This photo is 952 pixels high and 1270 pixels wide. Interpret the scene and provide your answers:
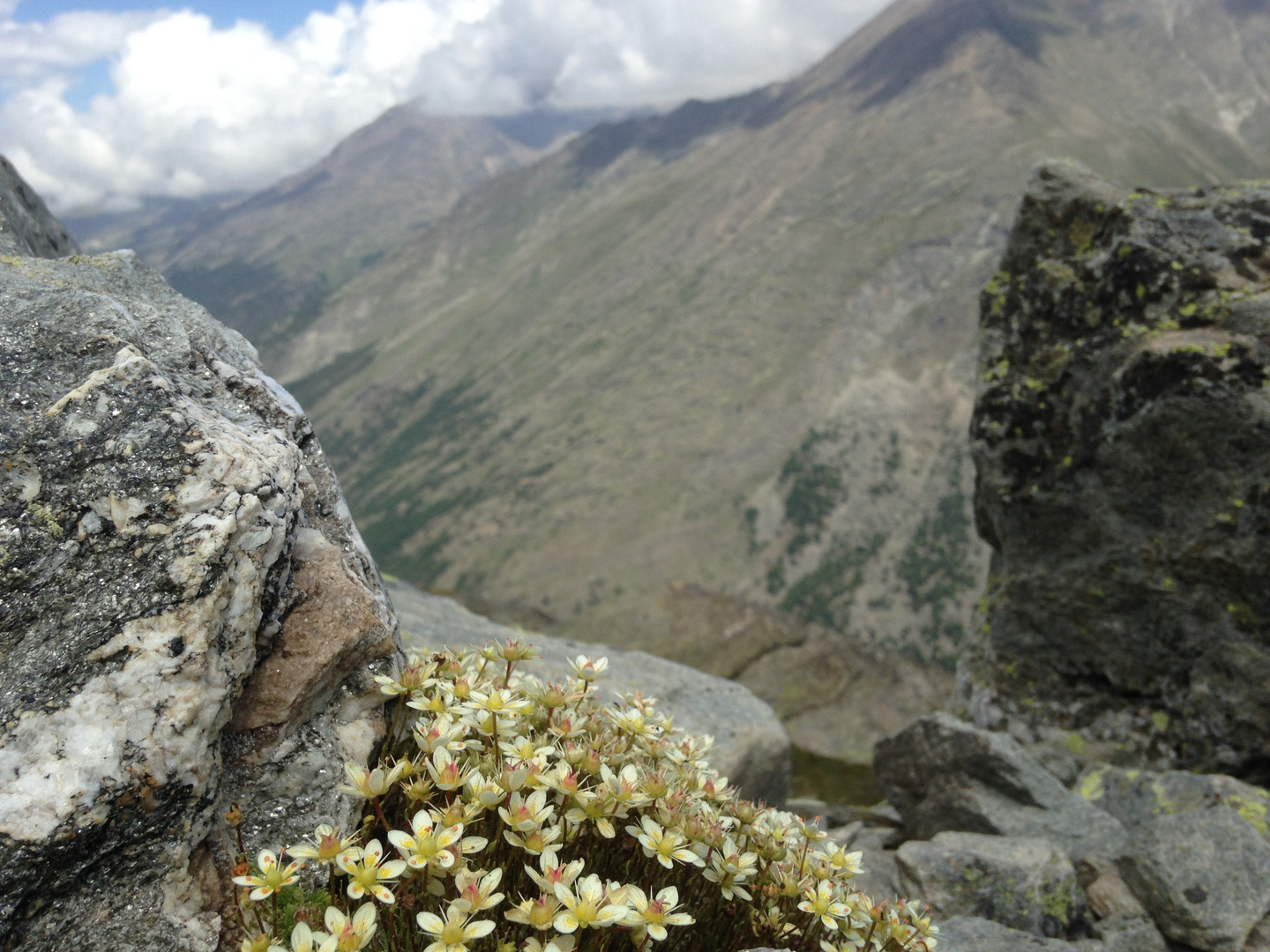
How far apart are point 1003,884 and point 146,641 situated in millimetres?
7621

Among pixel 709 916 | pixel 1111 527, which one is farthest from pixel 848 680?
pixel 709 916

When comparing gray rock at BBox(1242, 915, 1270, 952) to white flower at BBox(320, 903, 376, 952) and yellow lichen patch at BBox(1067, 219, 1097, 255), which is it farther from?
yellow lichen patch at BBox(1067, 219, 1097, 255)

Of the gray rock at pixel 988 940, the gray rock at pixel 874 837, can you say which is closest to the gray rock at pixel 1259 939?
the gray rock at pixel 988 940

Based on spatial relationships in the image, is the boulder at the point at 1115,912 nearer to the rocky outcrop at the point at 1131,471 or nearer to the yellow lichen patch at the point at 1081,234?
the rocky outcrop at the point at 1131,471

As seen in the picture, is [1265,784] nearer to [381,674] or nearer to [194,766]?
[381,674]

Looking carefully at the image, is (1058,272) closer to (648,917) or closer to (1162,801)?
(1162,801)

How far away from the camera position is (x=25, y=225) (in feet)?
23.4

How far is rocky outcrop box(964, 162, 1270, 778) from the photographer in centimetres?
1094

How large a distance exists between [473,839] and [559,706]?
129cm

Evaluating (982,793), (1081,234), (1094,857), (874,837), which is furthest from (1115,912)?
(1081,234)

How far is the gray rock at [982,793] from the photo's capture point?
898 centimetres

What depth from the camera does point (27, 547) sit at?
11.4 ft

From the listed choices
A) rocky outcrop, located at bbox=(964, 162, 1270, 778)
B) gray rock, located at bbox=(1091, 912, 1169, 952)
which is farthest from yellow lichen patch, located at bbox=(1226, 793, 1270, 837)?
rocky outcrop, located at bbox=(964, 162, 1270, 778)

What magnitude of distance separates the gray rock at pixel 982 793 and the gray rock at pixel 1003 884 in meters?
1.15
